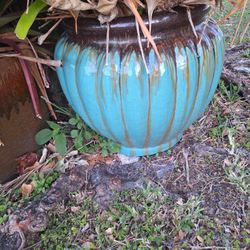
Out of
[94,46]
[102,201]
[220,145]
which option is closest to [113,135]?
[102,201]

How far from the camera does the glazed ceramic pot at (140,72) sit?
1.01 metres

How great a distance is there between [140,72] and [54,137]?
0.51 m

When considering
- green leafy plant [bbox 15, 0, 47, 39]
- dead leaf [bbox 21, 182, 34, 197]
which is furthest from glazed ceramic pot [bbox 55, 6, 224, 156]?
dead leaf [bbox 21, 182, 34, 197]

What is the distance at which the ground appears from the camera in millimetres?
1127

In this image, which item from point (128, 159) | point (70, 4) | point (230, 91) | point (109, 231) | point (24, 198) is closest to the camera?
point (70, 4)

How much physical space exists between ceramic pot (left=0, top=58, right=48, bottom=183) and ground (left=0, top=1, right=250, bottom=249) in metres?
0.09

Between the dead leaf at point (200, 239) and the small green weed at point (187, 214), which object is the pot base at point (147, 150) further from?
the dead leaf at point (200, 239)

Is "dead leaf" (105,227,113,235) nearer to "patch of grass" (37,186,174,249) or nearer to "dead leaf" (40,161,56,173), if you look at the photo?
"patch of grass" (37,186,174,249)

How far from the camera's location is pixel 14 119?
4.35 ft

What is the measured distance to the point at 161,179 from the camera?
1.31 metres

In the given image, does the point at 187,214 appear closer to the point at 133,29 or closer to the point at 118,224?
the point at 118,224

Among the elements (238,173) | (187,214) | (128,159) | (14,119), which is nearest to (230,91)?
(238,173)

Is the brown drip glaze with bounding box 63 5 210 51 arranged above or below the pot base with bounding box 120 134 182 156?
above

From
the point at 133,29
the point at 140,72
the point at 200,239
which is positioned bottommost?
the point at 200,239
